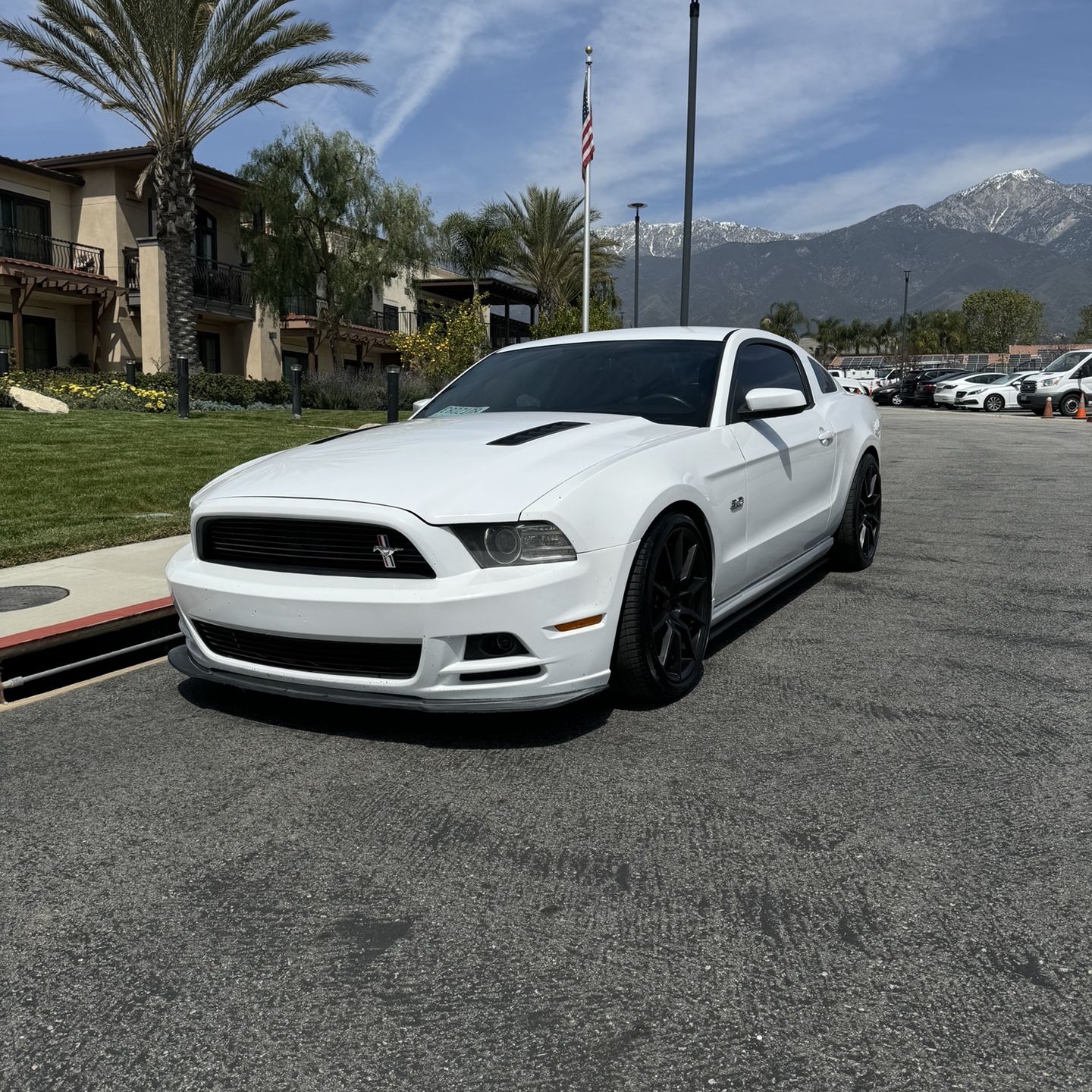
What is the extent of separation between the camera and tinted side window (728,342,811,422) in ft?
16.3

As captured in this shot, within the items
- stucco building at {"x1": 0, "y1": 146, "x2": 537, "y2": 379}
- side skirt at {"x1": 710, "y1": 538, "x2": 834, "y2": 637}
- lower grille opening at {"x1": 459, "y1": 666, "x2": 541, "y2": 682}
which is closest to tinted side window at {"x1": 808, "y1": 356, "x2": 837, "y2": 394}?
side skirt at {"x1": 710, "y1": 538, "x2": 834, "y2": 637}

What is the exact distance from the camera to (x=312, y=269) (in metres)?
31.7

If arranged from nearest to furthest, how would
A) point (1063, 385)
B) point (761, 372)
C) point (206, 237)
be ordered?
point (761, 372)
point (1063, 385)
point (206, 237)

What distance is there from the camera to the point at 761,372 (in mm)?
5453

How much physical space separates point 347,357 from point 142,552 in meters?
37.4

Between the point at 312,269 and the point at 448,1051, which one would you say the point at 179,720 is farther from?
the point at 312,269

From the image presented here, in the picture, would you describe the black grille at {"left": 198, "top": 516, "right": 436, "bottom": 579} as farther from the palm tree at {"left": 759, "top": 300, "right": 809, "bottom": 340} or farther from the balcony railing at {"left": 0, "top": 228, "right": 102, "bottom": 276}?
the palm tree at {"left": 759, "top": 300, "right": 809, "bottom": 340}

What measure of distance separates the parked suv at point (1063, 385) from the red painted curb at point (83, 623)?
32115 mm

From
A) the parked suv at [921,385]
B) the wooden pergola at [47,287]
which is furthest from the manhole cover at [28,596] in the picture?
the parked suv at [921,385]

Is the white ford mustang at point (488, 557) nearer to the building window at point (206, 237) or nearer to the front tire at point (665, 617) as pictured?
the front tire at point (665, 617)

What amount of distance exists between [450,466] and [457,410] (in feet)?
5.26

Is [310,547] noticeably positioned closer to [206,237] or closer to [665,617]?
[665,617]

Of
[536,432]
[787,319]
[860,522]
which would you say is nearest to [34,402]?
[860,522]

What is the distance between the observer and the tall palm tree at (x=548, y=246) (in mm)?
38906
